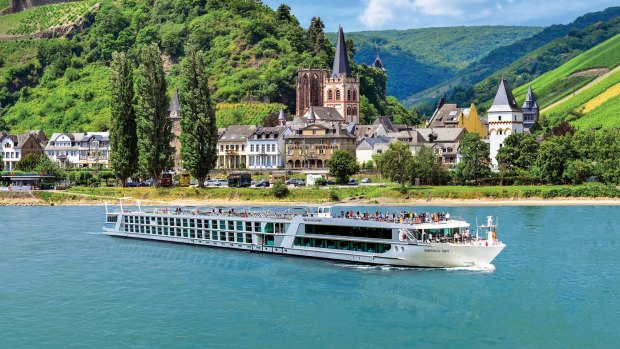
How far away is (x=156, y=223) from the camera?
70375 mm

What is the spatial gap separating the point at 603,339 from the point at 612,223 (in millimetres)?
39516

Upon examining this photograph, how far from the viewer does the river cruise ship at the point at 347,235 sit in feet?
167

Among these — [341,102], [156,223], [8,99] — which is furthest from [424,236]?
[8,99]

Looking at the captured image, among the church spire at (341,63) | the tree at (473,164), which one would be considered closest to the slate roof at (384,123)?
the church spire at (341,63)

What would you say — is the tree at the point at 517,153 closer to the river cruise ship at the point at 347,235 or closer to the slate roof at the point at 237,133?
the slate roof at the point at 237,133

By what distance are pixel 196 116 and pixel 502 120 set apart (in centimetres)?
5079

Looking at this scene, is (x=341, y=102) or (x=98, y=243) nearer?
(x=98, y=243)

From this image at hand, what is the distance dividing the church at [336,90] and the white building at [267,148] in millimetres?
22610

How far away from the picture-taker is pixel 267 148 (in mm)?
136750

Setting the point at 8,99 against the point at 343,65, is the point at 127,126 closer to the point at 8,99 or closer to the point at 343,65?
the point at 343,65

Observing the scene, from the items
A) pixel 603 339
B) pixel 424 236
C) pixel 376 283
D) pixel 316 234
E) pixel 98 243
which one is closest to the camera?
pixel 603 339

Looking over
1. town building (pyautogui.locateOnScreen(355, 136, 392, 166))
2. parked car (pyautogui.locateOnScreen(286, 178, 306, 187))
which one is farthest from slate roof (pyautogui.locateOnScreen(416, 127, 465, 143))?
parked car (pyautogui.locateOnScreen(286, 178, 306, 187))

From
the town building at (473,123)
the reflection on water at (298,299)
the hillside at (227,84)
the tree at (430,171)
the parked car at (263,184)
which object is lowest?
the reflection on water at (298,299)

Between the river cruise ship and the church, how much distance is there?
310 feet
